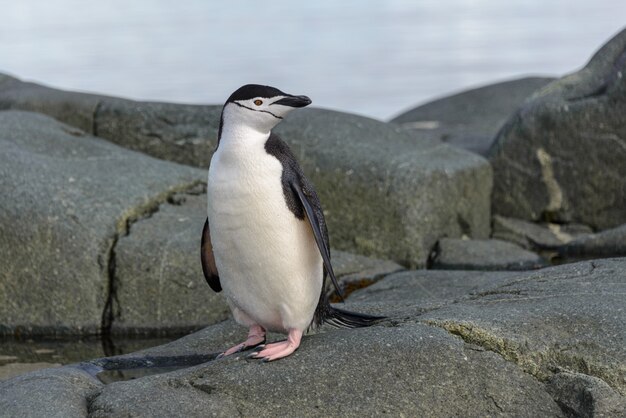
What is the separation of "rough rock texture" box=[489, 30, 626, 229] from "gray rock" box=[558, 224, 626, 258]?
0.81 metres

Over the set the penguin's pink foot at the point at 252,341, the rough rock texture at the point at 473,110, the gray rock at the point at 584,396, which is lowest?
the gray rock at the point at 584,396

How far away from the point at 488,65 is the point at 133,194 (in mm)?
14721

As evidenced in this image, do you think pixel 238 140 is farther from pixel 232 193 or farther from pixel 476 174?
pixel 476 174

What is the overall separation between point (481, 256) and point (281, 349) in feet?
9.96

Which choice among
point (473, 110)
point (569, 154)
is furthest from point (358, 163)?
point (473, 110)

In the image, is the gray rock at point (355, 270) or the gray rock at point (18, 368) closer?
the gray rock at point (18, 368)

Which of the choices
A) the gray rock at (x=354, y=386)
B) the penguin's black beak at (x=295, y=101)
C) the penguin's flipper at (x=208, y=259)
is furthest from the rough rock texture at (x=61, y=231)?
the penguin's black beak at (x=295, y=101)

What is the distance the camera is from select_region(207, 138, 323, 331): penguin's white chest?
169 inches

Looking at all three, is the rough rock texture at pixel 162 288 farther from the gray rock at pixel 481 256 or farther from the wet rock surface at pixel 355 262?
the gray rock at pixel 481 256

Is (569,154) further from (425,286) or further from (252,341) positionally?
(252,341)

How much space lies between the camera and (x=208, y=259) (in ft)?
15.9

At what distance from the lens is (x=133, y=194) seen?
262 inches

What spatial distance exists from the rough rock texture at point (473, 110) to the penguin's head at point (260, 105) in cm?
608

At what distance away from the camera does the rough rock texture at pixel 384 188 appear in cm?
737
